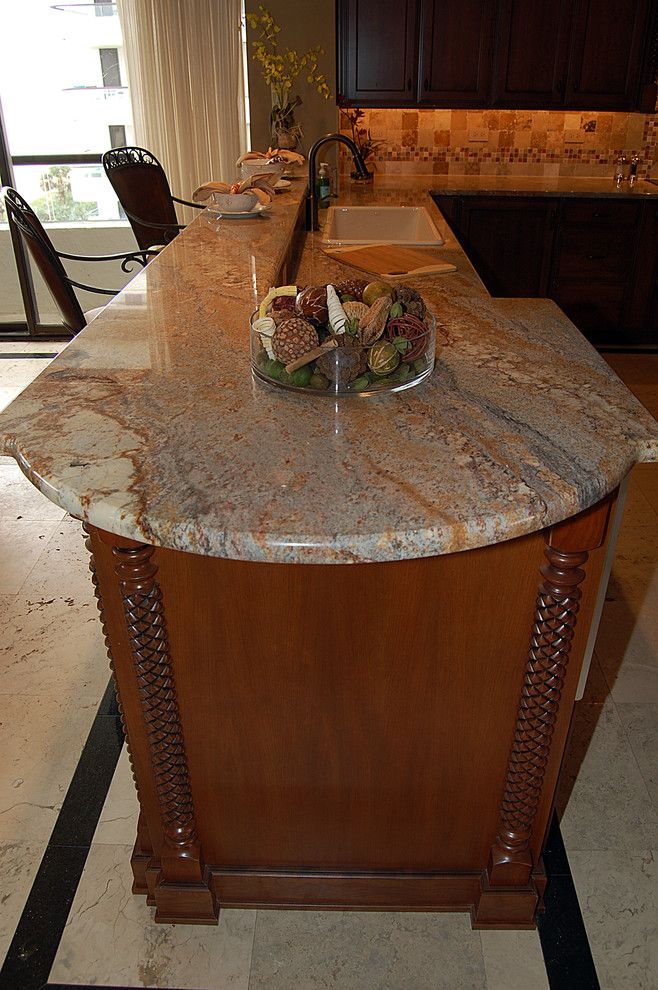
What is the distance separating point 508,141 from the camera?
4801 millimetres

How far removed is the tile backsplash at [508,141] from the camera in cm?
473

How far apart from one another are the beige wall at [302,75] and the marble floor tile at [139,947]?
3973 millimetres

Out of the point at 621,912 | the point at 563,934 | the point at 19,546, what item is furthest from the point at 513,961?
the point at 19,546

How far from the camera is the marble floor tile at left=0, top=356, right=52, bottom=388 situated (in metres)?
4.23

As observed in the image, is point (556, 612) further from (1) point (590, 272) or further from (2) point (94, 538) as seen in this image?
(1) point (590, 272)

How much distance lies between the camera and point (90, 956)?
1.51 meters

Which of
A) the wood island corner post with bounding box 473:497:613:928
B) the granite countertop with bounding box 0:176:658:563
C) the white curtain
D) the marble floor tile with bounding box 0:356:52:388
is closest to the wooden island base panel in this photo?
the wood island corner post with bounding box 473:497:613:928

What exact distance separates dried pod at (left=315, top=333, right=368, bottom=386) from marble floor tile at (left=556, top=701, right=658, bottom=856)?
982 millimetres

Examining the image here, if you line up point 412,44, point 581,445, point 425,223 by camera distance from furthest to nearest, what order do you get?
1. point 412,44
2. point 425,223
3. point 581,445

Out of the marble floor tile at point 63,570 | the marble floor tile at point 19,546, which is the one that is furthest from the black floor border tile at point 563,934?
the marble floor tile at point 19,546

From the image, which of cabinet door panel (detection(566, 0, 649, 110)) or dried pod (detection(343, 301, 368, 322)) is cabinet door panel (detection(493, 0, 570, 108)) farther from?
dried pod (detection(343, 301, 368, 322))

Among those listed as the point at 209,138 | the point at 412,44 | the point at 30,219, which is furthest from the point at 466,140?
the point at 30,219

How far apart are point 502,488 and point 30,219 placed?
76.1 inches

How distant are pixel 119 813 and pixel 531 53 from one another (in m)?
4.36
